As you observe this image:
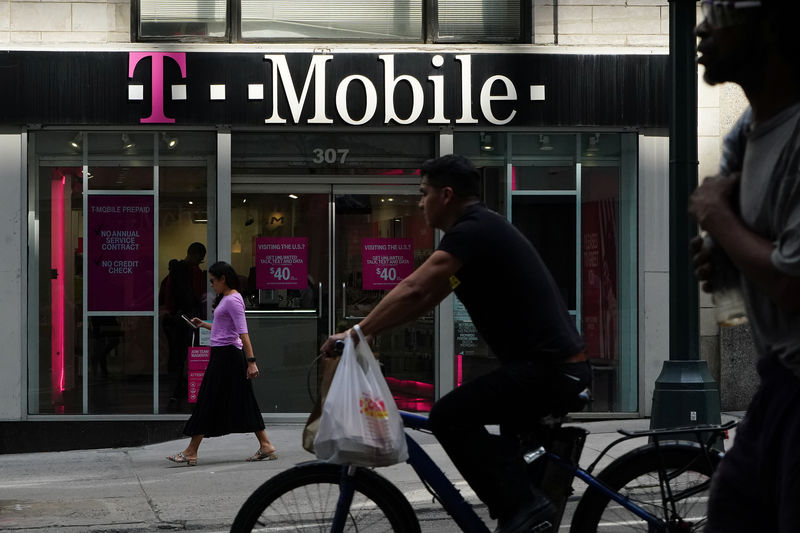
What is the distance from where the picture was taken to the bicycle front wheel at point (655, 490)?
4273 millimetres

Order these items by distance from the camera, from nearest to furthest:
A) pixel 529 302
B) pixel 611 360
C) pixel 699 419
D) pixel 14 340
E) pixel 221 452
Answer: pixel 529 302 → pixel 699 419 → pixel 221 452 → pixel 14 340 → pixel 611 360

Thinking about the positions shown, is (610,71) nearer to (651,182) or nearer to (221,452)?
(651,182)

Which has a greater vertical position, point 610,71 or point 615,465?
point 610,71

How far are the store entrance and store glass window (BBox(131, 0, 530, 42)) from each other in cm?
155

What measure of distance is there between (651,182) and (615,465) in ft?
24.8

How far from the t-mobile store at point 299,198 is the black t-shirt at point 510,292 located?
283 inches

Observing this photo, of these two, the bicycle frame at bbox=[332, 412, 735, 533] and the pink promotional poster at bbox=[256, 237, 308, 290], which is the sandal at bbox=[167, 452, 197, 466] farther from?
the bicycle frame at bbox=[332, 412, 735, 533]

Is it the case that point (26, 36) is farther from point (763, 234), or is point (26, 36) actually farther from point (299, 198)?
point (763, 234)

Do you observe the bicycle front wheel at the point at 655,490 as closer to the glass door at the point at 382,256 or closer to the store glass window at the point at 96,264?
the glass door at the point at 382,256

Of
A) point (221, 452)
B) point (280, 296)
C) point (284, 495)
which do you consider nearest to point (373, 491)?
point (284, 495)

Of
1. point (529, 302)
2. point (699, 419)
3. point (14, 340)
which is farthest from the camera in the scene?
point (14, 340)

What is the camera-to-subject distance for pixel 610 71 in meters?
11.3

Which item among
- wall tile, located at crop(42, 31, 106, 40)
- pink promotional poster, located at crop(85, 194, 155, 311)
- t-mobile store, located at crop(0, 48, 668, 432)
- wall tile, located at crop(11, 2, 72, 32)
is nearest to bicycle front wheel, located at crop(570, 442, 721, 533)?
t-mobile store, located at crop(0, 48, 668, 432)

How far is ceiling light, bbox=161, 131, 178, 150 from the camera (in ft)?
37.1
